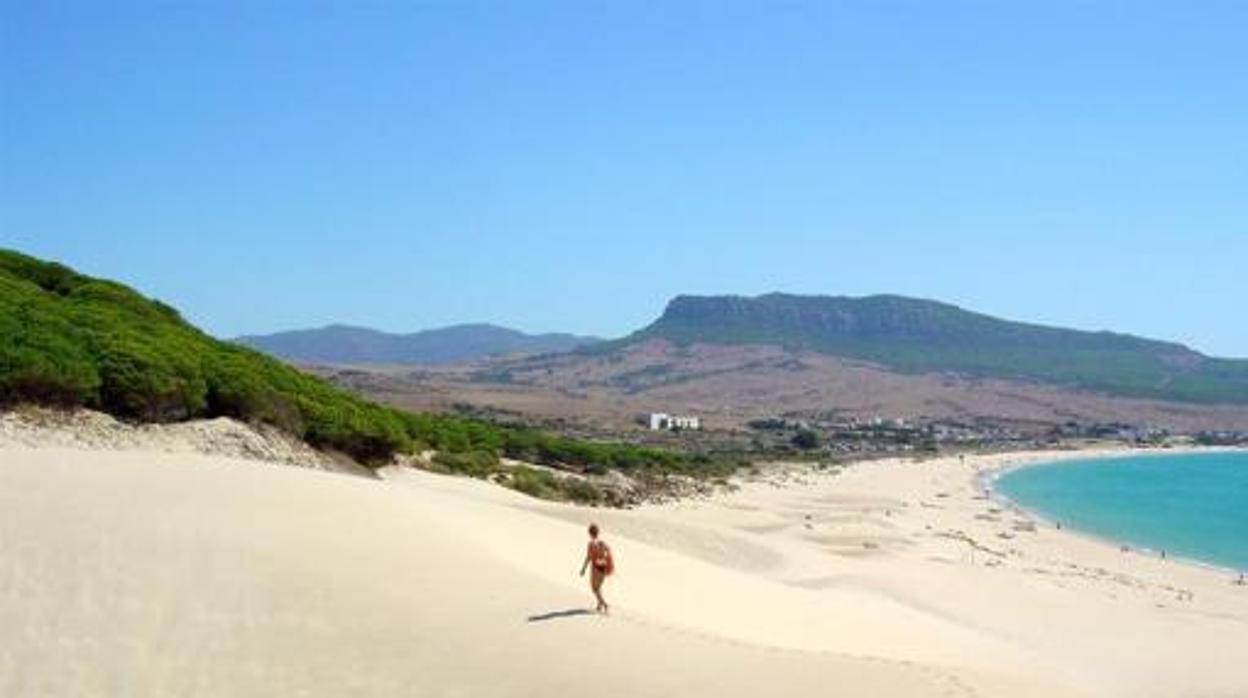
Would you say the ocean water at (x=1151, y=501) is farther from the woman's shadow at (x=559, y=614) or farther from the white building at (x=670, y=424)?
the white building at (x=670, y=424)

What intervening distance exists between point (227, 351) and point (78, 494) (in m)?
25.8

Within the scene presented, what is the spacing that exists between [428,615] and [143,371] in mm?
21109

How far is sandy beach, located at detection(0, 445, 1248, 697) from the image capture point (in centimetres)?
1529

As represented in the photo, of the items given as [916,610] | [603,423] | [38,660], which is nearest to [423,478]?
[916,610]

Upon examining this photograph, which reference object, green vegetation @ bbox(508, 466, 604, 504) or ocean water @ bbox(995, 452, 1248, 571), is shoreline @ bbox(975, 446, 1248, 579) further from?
green vegetation @ bbox(508, 466, 604, 504)

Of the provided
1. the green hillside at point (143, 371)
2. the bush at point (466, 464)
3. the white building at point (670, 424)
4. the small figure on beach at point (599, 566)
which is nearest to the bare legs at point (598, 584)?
the small figure on beach at point (599, 566)

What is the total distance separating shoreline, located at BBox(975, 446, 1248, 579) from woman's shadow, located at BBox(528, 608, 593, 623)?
41002 millimetres

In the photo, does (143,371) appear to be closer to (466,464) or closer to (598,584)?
(466,464)

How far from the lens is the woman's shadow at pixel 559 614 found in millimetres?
17266

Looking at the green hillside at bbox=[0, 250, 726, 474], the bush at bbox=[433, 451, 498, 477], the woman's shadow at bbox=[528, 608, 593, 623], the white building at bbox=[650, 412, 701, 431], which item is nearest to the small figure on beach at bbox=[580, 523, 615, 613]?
the woman's shadow at bbox=[528, 608, 593, 623]

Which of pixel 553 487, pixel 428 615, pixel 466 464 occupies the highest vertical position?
pixel 466 464

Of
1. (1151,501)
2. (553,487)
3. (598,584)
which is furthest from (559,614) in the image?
(1151,501)

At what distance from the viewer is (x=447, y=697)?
48.0ft

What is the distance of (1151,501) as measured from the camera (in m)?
92.6
